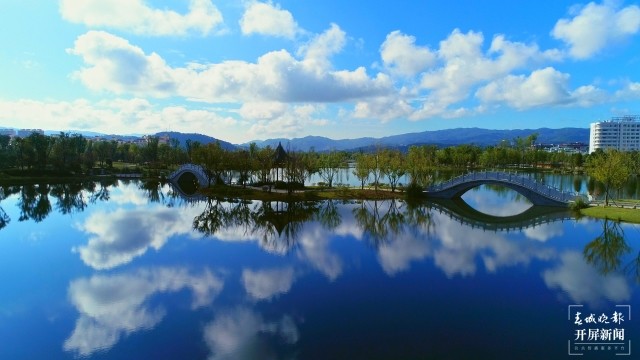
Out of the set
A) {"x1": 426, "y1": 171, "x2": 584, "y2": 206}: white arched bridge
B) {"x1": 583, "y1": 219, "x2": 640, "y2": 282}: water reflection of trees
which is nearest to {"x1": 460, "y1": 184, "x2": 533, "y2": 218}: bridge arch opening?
{"x1": 426, "y1": 171, "x2": 584, "y2": 206}: white arched bridge

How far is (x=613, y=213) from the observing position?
29.1 meters

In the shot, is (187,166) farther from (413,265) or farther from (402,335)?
(402,335)

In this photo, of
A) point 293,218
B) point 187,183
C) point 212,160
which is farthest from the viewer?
point 187,183

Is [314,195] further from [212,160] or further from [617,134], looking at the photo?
[617,134]

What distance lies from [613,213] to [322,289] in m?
25.4

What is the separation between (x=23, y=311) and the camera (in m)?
14.0

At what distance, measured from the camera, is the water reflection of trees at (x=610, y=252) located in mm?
18547

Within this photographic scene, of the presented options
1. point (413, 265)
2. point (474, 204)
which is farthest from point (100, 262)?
point (474, 204)

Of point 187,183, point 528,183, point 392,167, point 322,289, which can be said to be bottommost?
point 322,289

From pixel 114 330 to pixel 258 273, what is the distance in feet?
21.5

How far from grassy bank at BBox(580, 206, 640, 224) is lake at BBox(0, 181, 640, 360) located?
126 cm

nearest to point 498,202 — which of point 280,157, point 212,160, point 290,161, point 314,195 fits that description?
point 314,195

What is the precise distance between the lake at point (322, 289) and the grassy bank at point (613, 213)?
126 cm

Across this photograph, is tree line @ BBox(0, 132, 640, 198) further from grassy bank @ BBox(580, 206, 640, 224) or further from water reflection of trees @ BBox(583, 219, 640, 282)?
water reflection of trees @ BBox(583, 219, 640, 282)
